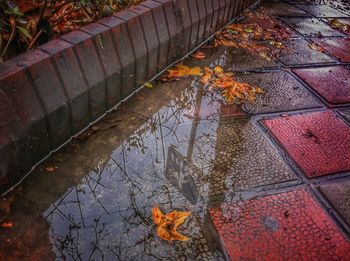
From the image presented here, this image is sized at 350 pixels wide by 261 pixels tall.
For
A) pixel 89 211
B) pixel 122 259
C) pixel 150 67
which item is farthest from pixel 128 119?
pixel 122 259

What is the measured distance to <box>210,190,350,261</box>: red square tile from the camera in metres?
1.76

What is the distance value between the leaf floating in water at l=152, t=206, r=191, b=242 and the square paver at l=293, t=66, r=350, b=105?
2064mm

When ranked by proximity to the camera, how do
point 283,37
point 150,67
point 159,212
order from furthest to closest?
point 283,37, point 150,67, point 159,212

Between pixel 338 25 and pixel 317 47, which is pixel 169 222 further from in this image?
pixel 338 25

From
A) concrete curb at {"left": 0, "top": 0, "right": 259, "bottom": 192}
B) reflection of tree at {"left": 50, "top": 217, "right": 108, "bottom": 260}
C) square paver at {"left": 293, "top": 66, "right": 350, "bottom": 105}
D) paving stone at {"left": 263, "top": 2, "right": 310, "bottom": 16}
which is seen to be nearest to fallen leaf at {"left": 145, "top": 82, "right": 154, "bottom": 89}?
concrete curb at {"left": 0, "top": 0, "right": 259, "bottom": 192}

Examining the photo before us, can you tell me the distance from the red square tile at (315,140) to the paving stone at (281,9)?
2.93m

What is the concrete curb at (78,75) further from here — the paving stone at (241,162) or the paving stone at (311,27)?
the paving stone at (311,27)

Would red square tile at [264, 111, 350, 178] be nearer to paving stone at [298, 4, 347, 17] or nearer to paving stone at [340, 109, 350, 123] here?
paving stone at [340, 109, 350, 123]

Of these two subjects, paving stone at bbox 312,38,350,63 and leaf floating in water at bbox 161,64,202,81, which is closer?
leaf floating in water at bbox 161,64,202,81

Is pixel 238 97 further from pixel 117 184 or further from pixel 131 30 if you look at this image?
pixel 117 184

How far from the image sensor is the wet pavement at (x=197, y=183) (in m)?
1.74

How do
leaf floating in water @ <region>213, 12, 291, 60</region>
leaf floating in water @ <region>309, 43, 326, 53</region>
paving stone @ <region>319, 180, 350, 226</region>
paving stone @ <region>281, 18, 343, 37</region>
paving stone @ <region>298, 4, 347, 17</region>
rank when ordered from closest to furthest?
paving stone @ <region>319, 180, 350, 226</region> < leaf floating in water @ <region>213, 12, 291, 60</region> < leaf floating in water @ <region>309, 43, 326, 53</region> < paving stone @ <region>281, 18, 343, 37</region> < paving stone @ <region>298, 4, 347, 17</region>

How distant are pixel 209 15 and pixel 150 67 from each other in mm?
1259

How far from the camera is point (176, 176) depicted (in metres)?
2.14
